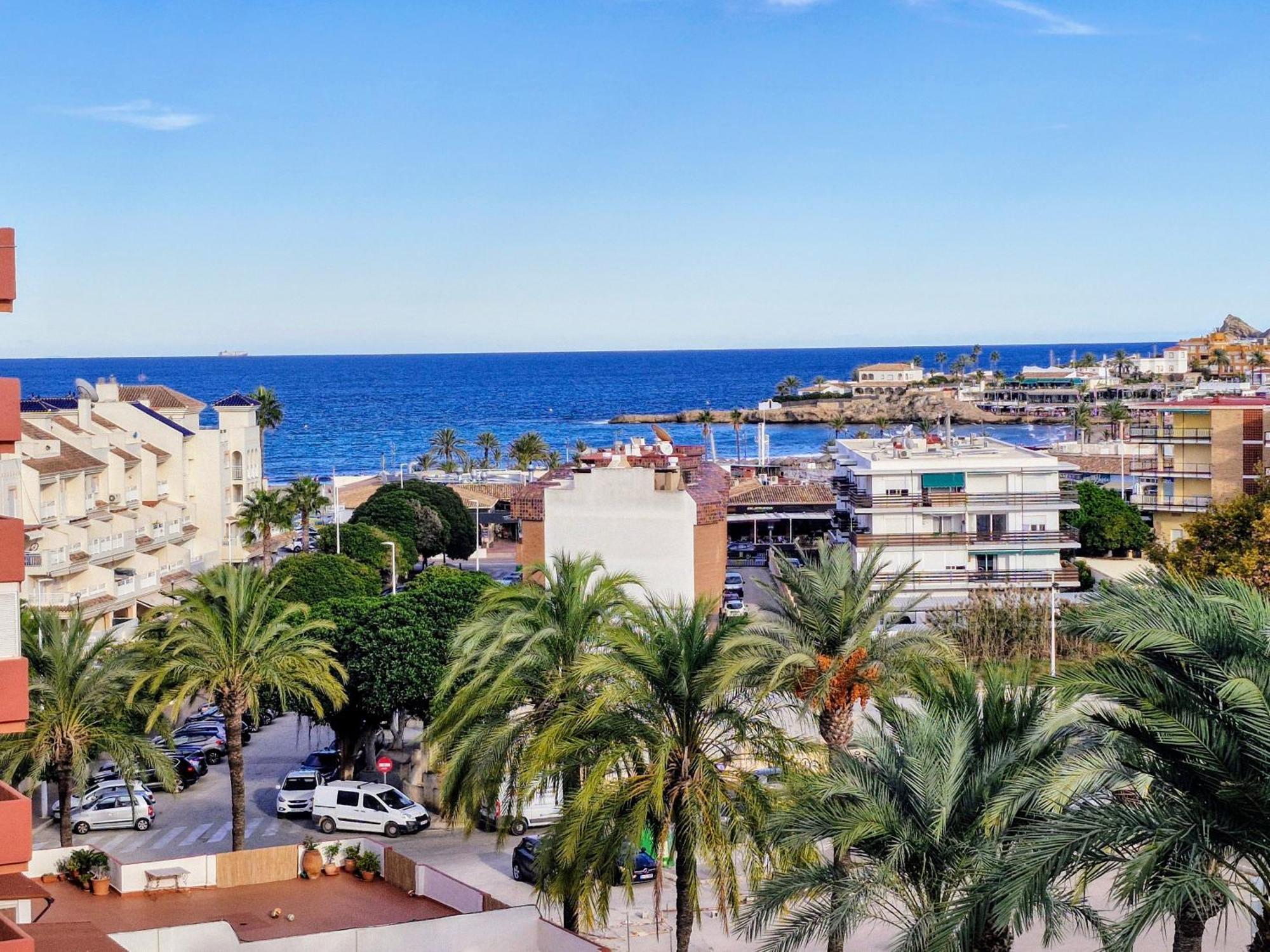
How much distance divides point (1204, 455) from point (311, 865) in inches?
1742

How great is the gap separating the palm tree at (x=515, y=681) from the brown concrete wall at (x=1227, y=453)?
130 ft

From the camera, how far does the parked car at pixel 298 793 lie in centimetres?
3183

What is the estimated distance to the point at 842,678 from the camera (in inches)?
874

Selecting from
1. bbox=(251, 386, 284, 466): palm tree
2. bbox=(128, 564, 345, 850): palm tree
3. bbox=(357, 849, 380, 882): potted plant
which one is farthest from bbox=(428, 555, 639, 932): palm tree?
bbox=(251, 386, 284, 466): palm tree

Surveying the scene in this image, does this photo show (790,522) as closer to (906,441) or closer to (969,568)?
(906,441)

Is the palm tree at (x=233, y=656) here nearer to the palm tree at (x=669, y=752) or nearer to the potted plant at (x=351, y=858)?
the potted plant at (x=351, y=858)

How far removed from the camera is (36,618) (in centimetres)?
2836

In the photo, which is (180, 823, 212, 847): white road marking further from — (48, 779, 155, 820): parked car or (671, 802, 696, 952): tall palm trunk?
(671, 802, 696, 952): tall palm trunk

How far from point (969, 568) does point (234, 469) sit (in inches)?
1205

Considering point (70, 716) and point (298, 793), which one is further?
point (298, 793)

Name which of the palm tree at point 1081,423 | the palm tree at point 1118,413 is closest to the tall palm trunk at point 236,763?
the palm tree at point 1081,423

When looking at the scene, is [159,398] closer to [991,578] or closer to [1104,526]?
[991,578]

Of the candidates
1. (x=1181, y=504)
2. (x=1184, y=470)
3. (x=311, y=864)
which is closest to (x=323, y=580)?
(x=311, y=864)

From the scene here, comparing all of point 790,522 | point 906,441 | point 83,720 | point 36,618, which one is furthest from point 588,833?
point 790,522
